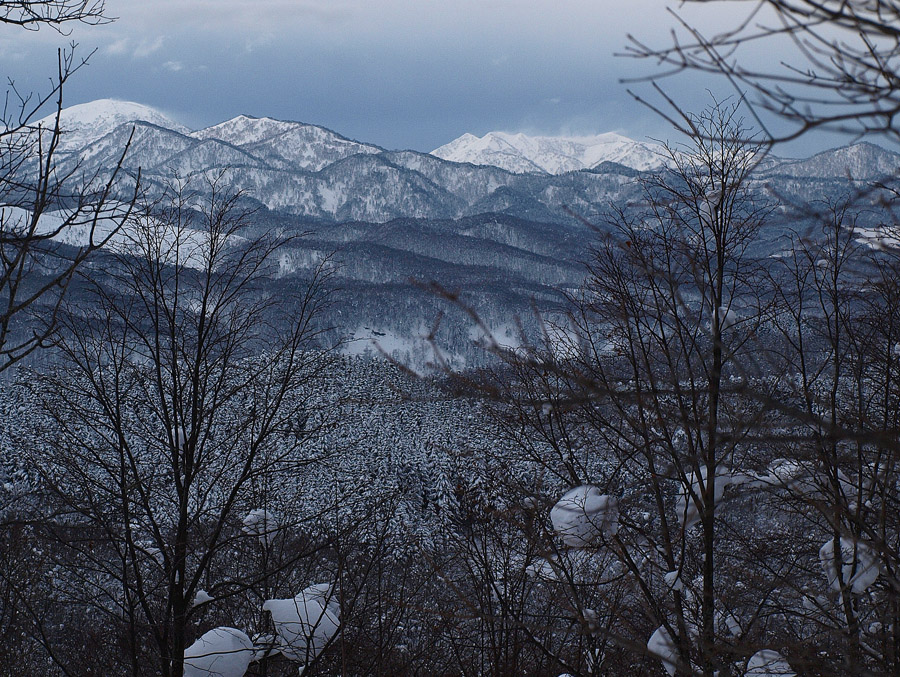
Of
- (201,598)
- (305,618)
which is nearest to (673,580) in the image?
(305,618)

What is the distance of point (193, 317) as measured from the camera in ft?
21.0

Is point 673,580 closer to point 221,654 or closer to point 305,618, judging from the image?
point 305,618

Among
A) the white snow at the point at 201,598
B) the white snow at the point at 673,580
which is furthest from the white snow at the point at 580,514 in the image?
the white snow at the point at 201,598

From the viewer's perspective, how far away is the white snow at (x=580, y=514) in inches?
136

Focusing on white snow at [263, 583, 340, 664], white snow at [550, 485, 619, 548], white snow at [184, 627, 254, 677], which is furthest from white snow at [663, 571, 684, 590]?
white snow at [184, 627, 254, 677]

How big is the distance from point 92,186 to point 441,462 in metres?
42.0

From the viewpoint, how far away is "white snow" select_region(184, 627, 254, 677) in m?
4.27

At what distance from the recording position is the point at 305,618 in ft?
14.3

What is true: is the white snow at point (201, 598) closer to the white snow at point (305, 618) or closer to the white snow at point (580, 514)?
the white snow at point (305, 618)

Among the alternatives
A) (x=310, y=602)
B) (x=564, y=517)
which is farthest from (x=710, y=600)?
(x=310, y=602)

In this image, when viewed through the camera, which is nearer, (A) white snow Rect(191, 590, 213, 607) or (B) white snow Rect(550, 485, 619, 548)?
(B) white snow Rect(550, 485, 619, 548)

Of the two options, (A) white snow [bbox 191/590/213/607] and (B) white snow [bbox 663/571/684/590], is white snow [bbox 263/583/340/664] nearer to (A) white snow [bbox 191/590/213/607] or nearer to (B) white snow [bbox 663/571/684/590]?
(A) white snow [bbox 191/590/213/607]

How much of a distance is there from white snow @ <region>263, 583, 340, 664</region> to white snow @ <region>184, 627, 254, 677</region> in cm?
24

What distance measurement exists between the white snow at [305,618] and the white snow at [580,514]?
1596 mm
